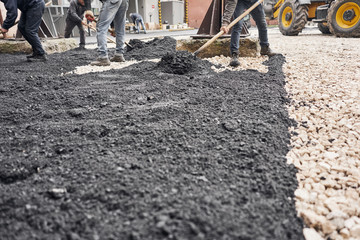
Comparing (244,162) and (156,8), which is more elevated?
(156,8)

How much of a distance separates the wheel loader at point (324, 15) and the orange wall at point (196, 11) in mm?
10315

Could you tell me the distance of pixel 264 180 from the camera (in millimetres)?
1386

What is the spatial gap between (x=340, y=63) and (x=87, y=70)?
3.74 m

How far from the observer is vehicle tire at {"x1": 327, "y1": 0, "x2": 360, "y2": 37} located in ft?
23.7

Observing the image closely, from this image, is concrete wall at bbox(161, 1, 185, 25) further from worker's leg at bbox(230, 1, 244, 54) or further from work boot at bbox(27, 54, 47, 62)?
worker's leg at bbox(230, 1, 244, 54)

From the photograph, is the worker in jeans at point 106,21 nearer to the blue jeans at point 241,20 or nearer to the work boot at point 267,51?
the blue jeans at point 241,20

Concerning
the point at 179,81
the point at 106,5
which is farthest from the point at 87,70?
the point at 179,81

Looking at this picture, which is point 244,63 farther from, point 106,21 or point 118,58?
point 106,21

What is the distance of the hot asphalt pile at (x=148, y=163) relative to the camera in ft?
3.60

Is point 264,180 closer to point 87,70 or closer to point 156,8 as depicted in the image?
point 87,70

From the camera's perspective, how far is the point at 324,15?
808cm

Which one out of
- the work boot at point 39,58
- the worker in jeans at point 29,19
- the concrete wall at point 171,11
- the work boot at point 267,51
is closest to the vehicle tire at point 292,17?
the work boot at point 267,51

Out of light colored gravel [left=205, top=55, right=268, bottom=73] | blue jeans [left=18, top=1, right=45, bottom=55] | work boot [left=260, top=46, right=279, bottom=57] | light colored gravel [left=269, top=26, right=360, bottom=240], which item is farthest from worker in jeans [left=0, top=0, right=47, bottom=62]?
light colored gravel [left=269, top=26, right=360, bottom=240]

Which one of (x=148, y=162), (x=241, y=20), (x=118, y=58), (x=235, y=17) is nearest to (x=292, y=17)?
(x=235, y=17)
